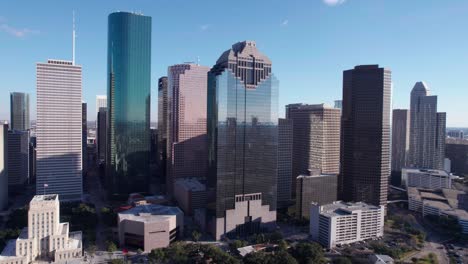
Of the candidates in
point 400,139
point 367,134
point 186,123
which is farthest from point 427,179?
point 186,123

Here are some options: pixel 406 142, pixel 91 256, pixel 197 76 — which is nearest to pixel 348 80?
pixel 197 76

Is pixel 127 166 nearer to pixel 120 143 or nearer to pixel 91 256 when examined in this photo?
pixel 120 143

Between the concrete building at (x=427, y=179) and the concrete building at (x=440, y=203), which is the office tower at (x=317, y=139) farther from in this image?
the concrete building at (x=427, y=179)

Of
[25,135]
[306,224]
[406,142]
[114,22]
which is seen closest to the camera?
[306,224]

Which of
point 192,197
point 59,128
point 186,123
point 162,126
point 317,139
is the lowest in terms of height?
point 192,197

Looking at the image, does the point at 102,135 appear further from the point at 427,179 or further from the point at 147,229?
the point at 427,179

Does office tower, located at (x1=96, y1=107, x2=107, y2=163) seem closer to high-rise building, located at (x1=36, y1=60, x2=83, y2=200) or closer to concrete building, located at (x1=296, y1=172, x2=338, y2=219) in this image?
high-rise building, located at (x1=36, y1=60, x2=83, y2=200)

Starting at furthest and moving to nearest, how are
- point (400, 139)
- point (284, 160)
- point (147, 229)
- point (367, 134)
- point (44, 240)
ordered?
1. point (400, 139)
2. point (284, 160)
3. point (367, 134)
4. point (147, 229)
5. point (44, 240)

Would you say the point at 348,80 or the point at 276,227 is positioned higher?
the point at 348,80
